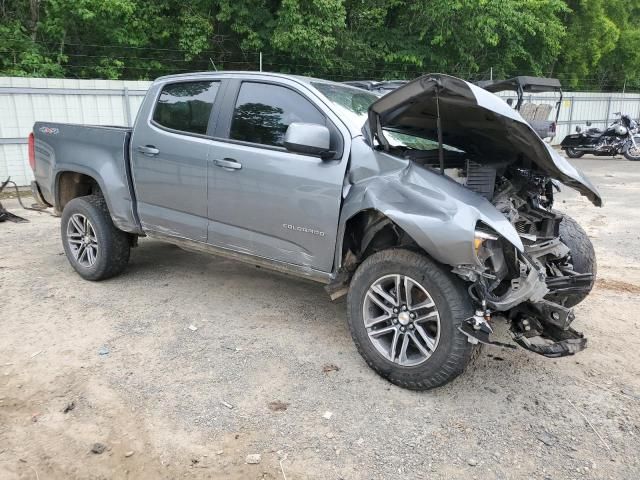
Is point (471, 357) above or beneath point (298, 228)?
beneath

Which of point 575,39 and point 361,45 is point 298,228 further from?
point 575,39

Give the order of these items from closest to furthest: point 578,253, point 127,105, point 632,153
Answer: point 578,253, point 127,105, point 632,153

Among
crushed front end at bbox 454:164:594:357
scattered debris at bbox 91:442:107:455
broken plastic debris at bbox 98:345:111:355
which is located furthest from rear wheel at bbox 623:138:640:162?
scattered debris at bbox 91:442:107:455

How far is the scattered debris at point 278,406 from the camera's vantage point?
10.6 ft

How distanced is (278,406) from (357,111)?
2168 mm

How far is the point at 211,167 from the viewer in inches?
169

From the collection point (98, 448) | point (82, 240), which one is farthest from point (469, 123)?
point (82, 240)

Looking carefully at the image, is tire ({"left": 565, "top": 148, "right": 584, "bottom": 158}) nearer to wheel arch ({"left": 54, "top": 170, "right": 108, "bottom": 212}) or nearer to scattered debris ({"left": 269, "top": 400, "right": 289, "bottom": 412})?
wheel arch ({"left": 54, "top": 170, "right": 108, "bottom": 212})

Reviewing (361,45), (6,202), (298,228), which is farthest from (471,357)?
(361,45)

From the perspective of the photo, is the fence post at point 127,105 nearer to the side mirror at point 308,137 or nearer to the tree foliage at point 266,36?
the tree foliage at point 266,36

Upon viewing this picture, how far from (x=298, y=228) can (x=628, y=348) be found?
2531 millimetres

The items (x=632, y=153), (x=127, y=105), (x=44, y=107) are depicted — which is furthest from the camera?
(x=632, y=153)

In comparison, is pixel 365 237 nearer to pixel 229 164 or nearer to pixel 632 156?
pixel 229 164

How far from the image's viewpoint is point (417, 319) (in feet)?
11.0
